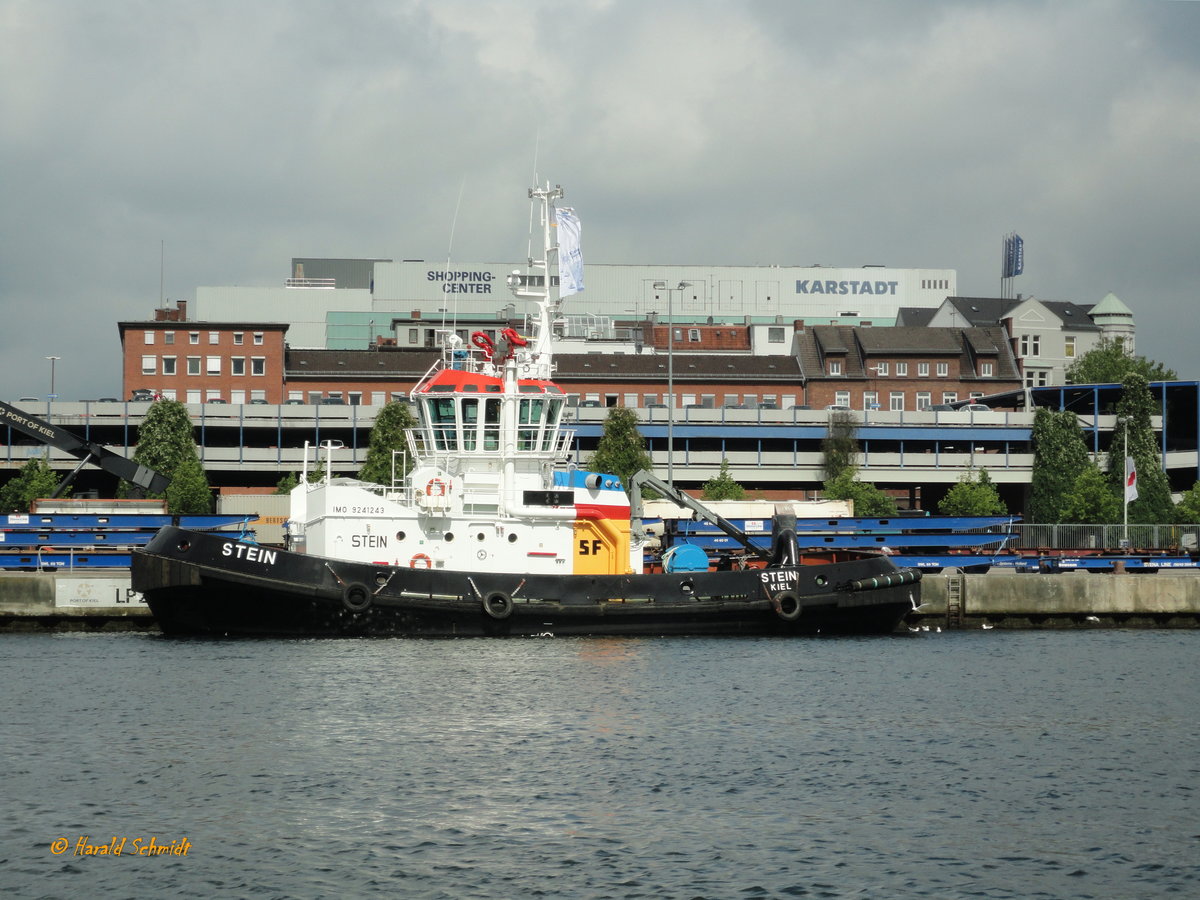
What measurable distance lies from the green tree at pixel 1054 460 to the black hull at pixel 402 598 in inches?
1892

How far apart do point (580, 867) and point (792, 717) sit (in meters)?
9.88

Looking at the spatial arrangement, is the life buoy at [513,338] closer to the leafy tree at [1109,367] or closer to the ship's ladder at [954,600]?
the ship's ladder at [954,600]

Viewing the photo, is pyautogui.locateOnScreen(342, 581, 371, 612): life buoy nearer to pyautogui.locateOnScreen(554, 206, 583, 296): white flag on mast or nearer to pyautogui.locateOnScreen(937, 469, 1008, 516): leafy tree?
pyautogui.locateOnScreen(554, 206, 583, 296): white flag on mast

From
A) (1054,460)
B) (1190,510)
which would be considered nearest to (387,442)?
(1054,460)

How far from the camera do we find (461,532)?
1414 inches

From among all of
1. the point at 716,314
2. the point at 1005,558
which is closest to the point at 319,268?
the point at 716,314

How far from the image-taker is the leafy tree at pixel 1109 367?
105m

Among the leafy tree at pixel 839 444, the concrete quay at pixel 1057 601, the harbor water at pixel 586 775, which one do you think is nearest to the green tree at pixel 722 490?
the leafy tree at pixel 839 444

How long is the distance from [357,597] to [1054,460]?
185 ft

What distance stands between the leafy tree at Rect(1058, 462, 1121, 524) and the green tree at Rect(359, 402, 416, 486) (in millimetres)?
31862

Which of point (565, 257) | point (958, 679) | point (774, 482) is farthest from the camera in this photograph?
point (774, 482)

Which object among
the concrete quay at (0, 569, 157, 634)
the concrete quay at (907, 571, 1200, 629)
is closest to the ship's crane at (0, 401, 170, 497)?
the concrete quay at (0, 569, 157, 634)

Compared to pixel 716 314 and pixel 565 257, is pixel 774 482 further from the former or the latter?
pixel 565 257

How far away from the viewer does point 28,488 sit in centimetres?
7025
